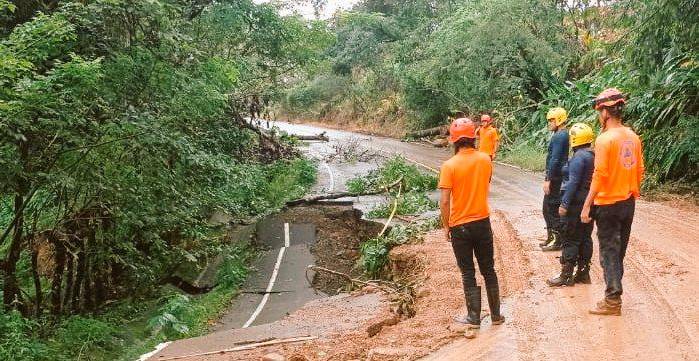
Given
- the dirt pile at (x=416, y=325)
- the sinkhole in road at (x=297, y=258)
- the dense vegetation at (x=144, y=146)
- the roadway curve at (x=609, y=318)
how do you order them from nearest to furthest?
the roadway curve at (x=609, y=318), the dirt pile at (x=416, y=325), the dense vegetation at (x=144, y=146), the sinkhole in road at (x=297, y=258)

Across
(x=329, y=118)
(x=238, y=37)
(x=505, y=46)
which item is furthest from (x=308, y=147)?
(x=329, y=118)

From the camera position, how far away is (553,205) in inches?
326

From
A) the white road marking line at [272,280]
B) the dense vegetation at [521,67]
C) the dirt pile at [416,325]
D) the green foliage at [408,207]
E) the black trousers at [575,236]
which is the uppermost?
the dense vegetation at [521,67]

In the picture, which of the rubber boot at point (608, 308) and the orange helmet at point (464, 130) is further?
the rubber boot at point (608, 308)

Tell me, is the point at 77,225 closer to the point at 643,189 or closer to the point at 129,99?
the point at 129,99

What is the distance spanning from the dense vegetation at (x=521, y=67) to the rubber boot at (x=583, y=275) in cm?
590

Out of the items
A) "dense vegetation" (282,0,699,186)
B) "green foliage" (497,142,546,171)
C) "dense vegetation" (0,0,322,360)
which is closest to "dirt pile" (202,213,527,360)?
"dense vegetation" (0,0,322,360)

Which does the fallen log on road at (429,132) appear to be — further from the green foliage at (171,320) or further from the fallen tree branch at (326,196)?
the green foliage at (171,320)

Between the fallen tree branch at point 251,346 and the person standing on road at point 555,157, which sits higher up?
the person standing on road at point 555,157

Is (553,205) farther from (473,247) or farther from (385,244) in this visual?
(385,244)

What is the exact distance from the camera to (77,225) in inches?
409

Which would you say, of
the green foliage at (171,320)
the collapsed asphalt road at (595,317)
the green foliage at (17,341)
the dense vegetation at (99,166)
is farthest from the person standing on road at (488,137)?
the green foliage at (17,341)

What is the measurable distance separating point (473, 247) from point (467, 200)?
1.58 feet

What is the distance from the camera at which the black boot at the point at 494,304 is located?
576 centimetres
